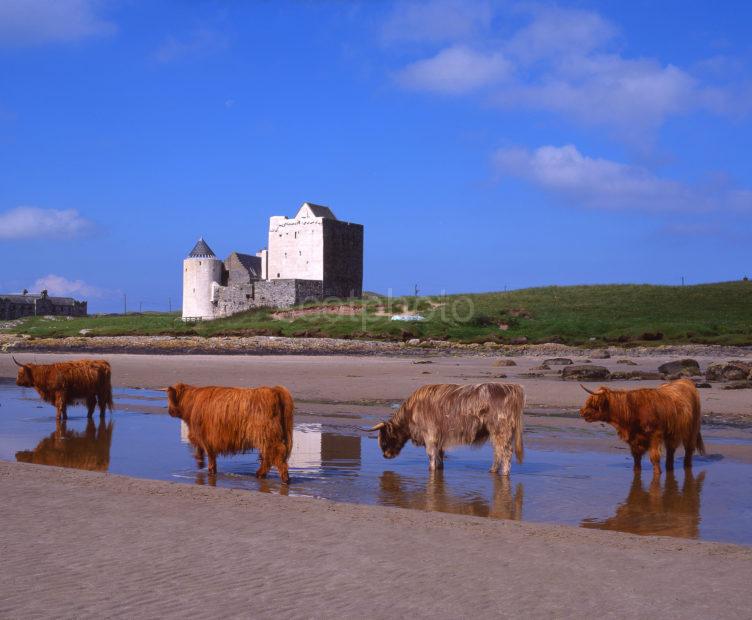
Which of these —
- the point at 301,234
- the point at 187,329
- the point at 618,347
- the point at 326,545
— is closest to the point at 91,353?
the point at 187,329

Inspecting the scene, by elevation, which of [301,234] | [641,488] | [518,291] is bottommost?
[641,488]

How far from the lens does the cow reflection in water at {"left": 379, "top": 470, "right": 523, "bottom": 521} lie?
8.31 metres

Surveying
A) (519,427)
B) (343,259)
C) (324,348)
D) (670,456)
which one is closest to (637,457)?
(670,456)

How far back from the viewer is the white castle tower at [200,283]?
64.6m

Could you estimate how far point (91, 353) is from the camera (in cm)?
3862

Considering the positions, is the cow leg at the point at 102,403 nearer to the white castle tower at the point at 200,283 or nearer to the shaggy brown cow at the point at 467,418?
the shaggy brown cow at the point at 467,418

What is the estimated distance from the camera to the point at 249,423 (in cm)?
951

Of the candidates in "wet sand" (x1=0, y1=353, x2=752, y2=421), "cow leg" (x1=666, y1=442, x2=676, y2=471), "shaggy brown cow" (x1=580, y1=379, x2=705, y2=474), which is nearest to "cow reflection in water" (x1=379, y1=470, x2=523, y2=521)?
"shaggy brown cow" (x1=580, y1=379, x2=705, y2=474)

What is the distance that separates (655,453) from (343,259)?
194ft

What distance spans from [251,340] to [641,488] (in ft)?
119

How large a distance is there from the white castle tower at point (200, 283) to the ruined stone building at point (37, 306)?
35712 millimetres

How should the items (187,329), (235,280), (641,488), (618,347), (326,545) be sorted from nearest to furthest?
(326,545)
(641,488)
(618,347)
(187,329)
(235,280)

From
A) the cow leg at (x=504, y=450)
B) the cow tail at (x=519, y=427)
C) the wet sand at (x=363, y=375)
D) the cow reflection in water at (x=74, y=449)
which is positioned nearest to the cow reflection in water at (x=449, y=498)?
the cow leg at (x=504, y=450)

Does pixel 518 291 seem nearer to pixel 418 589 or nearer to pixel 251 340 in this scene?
pixel 251 340
